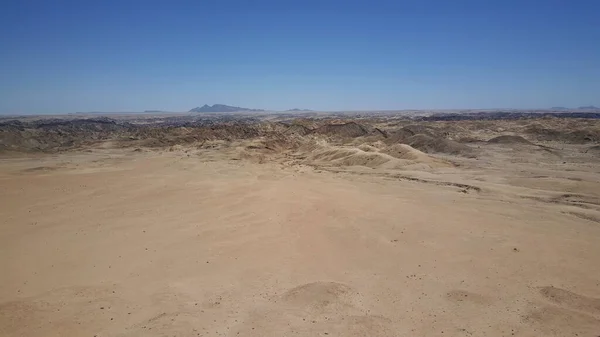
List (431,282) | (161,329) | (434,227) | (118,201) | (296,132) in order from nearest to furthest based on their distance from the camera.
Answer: (161,329) < (431,282) < (434,227) < (118,201) < (296,132)

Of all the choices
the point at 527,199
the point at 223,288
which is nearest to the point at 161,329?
the point at 223,288

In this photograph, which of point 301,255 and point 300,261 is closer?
Result: point 300,261

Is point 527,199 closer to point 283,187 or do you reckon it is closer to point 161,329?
point 283,187
